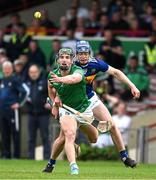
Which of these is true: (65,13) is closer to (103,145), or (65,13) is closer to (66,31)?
(66,31)

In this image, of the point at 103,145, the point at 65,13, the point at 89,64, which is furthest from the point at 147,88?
the point at 89,64

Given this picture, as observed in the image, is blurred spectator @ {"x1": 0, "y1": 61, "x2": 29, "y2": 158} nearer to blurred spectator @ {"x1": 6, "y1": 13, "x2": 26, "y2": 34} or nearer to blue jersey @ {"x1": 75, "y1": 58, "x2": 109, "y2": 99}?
blurred spectator @ {"x1": 6, "y1": 13, "x2": 26, "y2": 34}

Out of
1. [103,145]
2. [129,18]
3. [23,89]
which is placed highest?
[129,18]

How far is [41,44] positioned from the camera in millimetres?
26781

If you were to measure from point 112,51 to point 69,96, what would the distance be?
31.9ft

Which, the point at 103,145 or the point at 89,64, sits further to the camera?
the point at 103,145

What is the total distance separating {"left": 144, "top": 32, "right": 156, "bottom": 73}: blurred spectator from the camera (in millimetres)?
24891

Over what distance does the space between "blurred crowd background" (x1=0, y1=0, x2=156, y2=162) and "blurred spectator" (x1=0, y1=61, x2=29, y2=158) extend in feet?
0.25

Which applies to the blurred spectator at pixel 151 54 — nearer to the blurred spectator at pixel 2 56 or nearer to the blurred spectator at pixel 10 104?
the blurred spectator at pixel 2 56

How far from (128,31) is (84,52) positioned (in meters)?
10.7

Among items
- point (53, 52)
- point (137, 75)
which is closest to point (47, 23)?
point (53, 52)

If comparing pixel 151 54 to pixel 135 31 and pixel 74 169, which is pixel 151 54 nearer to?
pixel 135 31

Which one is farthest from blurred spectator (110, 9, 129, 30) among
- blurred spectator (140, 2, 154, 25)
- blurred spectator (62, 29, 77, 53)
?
blurred spectator (62, 29, 77, 53)

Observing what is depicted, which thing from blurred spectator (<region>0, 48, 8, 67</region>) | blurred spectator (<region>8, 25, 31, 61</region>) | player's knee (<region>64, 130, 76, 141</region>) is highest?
blurred spectator (<region>8, 25, 31, 61</region>)
